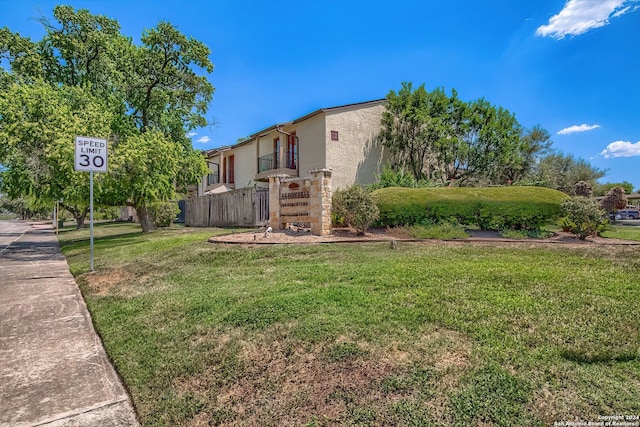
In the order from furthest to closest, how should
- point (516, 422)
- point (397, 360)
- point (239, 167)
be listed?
1. point (239, 167)
2. point (397, 360)
3. point (516, 422)

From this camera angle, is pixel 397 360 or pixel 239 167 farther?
pixel 239 167

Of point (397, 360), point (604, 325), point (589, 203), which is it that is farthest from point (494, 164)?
point (397, 360)

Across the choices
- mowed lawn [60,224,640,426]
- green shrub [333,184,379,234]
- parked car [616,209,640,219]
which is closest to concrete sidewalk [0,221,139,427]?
mowed lawn [60,224,640,426]

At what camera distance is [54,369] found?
3607mm

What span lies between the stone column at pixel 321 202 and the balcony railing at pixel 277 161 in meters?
12.5

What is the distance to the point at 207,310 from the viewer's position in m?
4.74

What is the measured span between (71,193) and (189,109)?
798cm

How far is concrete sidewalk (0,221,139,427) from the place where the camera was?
2.85 m

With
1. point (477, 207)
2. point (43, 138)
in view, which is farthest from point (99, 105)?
point (477, 207)

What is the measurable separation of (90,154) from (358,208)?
6.80 meters

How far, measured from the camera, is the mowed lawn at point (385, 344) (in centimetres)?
266

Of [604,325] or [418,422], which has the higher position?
[604,325]

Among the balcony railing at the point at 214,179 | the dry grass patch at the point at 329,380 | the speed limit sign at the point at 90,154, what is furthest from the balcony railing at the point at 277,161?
the dry grass patch at the point at 329,380

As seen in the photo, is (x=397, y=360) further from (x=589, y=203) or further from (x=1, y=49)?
(x=1, y=49)
